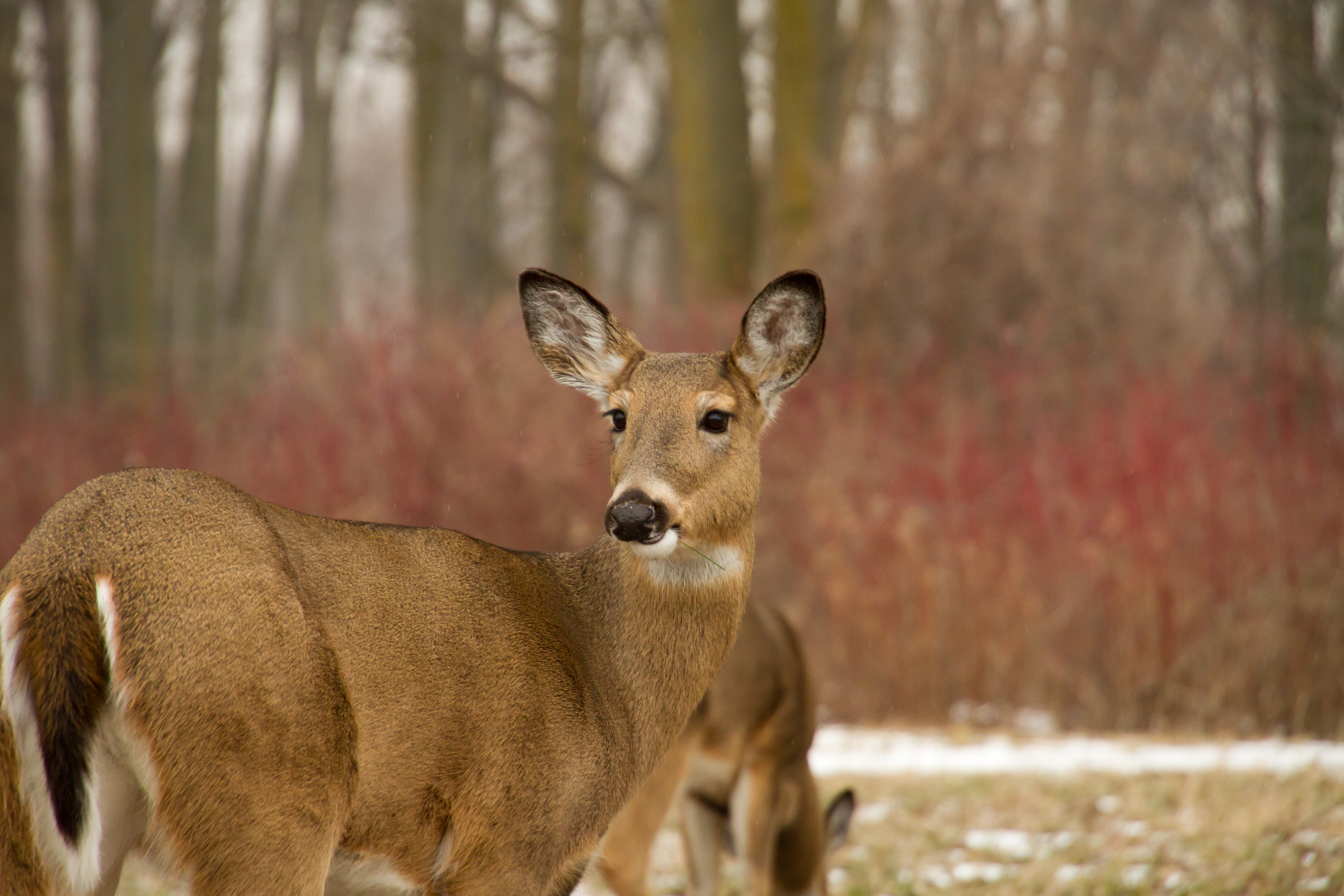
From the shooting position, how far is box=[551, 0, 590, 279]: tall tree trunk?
56.2ft

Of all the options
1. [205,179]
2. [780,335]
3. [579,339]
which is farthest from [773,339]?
[205,179]

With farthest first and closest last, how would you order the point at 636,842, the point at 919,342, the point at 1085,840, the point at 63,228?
1. the point at 63,228
2. the point at 919,342
3. the point at 1085,840
4. the point at 636,842

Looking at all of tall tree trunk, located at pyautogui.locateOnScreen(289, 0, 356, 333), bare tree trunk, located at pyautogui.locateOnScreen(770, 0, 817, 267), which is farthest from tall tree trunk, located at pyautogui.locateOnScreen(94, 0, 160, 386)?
bare tree trunk, located at pyautogui.locateOnScreen(770, 0, 817, 267)

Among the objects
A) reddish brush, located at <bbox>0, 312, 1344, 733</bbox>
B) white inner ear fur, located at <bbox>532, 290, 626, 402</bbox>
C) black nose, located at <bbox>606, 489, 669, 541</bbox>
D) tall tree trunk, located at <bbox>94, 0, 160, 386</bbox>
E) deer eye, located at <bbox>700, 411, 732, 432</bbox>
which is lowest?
A: reddish brush, located at <bbox>0, 312, 1344, 733</bbox>

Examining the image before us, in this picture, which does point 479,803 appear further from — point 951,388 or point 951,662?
point 951,388

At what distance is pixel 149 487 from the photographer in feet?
10.1

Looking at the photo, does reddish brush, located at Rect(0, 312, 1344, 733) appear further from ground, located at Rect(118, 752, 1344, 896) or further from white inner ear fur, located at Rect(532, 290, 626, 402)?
white inner ear fur, located at Rect(532, 290, 626, 402)

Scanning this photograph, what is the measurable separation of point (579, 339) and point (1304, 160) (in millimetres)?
9553

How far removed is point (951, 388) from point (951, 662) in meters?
2.99

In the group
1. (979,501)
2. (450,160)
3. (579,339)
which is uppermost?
(450,160)

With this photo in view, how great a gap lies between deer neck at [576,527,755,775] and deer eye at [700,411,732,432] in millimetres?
289

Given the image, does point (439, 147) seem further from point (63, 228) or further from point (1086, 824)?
point (1086, 824)

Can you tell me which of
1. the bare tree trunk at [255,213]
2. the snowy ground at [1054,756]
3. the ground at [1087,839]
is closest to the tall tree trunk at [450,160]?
the bare tree trunk at [255,213]

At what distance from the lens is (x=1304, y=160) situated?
11727 mm
